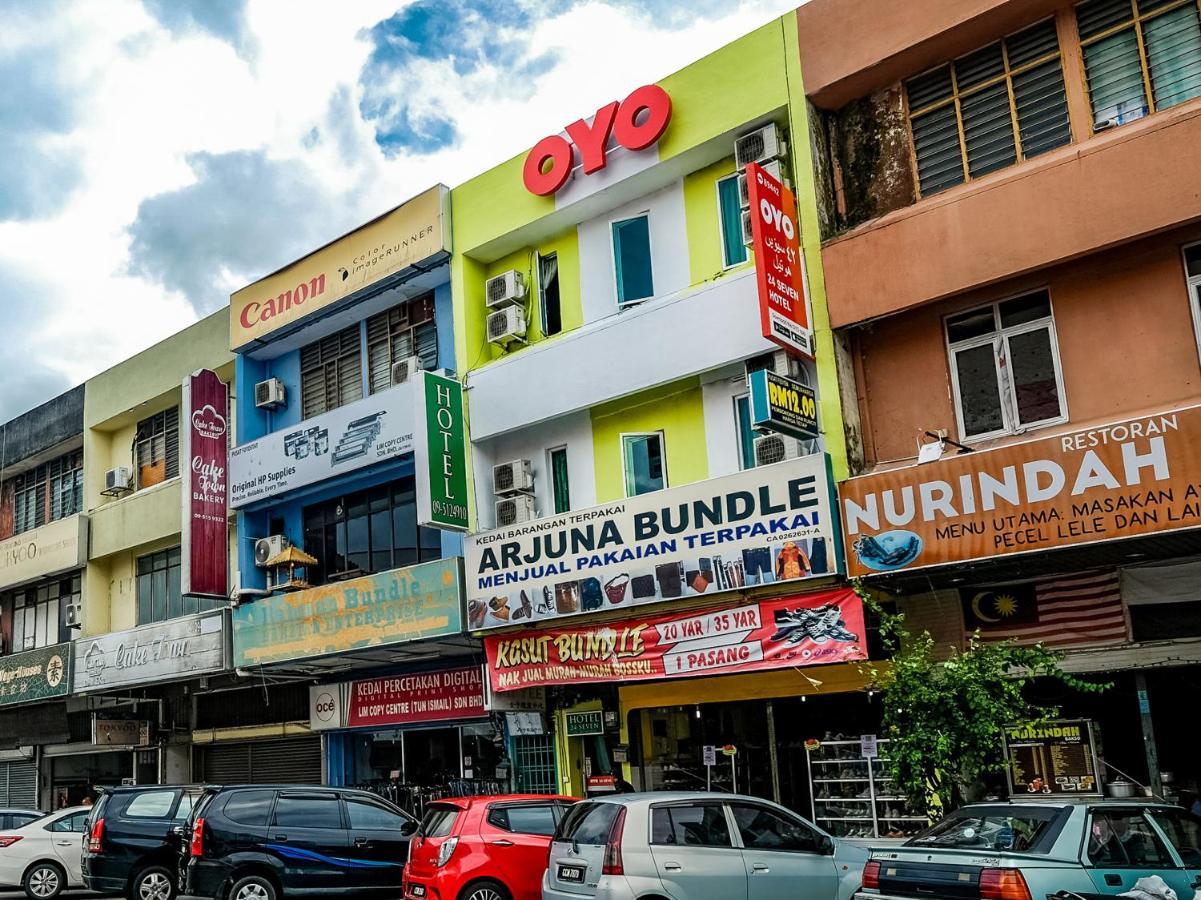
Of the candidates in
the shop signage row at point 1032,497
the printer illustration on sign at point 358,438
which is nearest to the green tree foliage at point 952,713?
the shop signage row at point 1032,497

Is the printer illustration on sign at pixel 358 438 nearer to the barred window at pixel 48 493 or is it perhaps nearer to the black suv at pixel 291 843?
the black suv at pixel 291 843

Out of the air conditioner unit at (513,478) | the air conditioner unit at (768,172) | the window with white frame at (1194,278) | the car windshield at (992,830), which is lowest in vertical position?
the car windshield at (992,830)

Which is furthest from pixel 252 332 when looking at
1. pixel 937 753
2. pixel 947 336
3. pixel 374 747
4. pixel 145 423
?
pixel 937 753

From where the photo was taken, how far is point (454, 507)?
18672 mm

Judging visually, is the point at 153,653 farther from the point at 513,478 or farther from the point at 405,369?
the point at 513,478

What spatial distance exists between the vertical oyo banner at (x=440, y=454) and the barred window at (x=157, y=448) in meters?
10.2

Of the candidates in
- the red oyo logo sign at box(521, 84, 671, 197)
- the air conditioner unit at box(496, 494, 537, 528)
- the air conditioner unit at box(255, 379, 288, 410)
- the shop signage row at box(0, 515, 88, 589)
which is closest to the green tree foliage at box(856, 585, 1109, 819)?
the air conditioner unit at box(496, 494, 537, 528)

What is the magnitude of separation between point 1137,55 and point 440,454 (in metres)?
10.8

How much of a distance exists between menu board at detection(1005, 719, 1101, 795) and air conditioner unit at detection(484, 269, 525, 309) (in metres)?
9.82

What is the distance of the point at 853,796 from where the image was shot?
1623 centimetres

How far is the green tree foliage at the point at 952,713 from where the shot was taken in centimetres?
1195

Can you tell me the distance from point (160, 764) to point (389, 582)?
10732 millimetres

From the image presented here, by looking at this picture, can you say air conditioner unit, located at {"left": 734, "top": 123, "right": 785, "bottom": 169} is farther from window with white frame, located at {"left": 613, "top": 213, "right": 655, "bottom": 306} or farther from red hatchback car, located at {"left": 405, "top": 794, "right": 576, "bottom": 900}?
red hatchback car, located at {"left": 405, "top": 794, "right": 576, "bottom": 900}

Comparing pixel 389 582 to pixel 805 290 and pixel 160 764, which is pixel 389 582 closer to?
pixel 805 290
